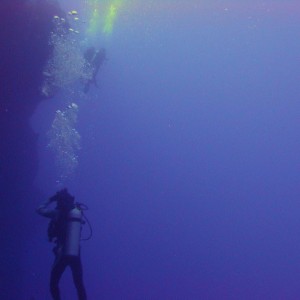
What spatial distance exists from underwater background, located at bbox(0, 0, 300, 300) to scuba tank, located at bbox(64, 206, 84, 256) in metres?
9.18

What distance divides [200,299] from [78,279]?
44219 mm

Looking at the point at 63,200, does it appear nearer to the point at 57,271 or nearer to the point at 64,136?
the point at 57,271

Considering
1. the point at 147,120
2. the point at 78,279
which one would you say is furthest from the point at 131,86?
the point at 78,279

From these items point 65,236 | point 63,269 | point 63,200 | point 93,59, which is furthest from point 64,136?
point 63,269

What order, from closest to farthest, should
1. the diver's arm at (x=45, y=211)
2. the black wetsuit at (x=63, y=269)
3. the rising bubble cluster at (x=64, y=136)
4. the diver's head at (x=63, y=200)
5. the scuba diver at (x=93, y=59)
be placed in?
the black wetsuit at (x=63, y=269) → the diver's arm at (x=45, y=211) → the diver's head at (x=63, y=200) → the scuba diver at (x=93, y=59) → the rising bubble cluster at (x=64, y=136)

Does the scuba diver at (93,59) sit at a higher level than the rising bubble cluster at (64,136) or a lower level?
higher

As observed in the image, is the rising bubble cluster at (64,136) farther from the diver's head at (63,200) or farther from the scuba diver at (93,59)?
the diver's head at (63,200)

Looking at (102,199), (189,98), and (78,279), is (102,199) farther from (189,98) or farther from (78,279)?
(78,279)

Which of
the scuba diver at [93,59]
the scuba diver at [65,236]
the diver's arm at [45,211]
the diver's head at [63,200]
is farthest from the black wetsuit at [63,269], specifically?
the scuba diver at [93,59]

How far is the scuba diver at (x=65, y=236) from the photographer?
614cm

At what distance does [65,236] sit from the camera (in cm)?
627

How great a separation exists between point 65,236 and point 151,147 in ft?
276

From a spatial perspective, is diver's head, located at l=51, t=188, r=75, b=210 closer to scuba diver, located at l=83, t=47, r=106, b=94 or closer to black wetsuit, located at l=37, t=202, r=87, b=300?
black wetsuit, located at l=37, t=202, r=87, b=300

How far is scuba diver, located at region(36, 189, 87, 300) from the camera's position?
614 cm
